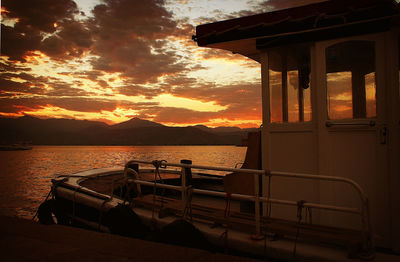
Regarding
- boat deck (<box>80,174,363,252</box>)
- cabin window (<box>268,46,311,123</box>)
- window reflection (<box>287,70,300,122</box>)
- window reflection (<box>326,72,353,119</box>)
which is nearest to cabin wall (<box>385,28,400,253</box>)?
window reflection (<box>326,72,353,119</box>)

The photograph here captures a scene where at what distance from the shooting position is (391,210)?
339 centimetres

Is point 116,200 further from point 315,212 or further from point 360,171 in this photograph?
point 360,171

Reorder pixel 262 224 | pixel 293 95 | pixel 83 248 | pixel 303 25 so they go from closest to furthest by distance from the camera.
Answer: pixel 262 224
pixel 83 248
pixel 303 25
pixel 293 95

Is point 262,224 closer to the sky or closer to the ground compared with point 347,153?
closer to the ground

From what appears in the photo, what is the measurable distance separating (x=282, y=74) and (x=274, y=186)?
144 centimetres

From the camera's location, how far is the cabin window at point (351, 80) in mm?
3604

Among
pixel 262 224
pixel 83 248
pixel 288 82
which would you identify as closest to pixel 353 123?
pixel 288 82

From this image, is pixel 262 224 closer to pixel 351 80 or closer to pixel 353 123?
pixel 353 123

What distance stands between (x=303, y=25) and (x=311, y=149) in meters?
1.44

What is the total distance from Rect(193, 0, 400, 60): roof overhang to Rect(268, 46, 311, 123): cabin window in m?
0.19

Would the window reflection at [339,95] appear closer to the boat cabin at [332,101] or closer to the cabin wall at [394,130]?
the boat cabin at [332,101]

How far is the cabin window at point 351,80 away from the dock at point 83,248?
2.00 metres

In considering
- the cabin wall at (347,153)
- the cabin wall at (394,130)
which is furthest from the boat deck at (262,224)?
the cabin wall at (394,130)

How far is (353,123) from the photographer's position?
357 centimetres
